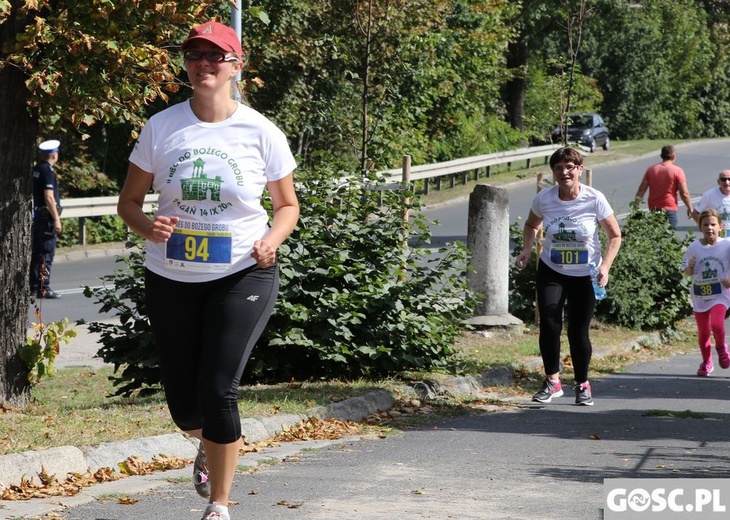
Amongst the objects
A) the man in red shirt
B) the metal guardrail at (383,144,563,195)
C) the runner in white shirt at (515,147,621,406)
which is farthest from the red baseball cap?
the metal guardrail at (383,144,563,195)

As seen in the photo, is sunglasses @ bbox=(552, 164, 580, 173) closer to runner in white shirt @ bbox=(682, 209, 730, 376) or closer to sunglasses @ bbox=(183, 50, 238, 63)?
runner in white shirt @ bbox=(682, 209, 730, 376)

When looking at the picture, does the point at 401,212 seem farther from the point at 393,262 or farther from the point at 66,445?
the point at 66,445

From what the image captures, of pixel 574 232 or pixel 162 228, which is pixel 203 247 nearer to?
pixel 162 228

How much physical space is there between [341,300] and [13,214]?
2467 mm

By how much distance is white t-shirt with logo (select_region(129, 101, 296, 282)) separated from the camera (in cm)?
505

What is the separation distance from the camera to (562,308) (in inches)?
375

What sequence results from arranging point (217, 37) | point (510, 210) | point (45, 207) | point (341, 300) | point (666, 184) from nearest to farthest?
point (217, 37), point (341, 300), point (45, 207), point (666, 184), point (510, 210)

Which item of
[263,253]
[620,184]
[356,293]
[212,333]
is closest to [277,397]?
[356,293]

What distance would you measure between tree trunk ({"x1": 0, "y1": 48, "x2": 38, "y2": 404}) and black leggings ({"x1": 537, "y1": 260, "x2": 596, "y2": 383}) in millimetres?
3850

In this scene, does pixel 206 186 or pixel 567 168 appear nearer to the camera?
pixel 206 186

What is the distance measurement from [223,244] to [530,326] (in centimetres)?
933

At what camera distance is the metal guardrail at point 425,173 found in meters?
23.4

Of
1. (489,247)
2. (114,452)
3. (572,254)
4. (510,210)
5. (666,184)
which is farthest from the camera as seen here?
(510,210)

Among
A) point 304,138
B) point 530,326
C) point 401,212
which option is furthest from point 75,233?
point 401,212
